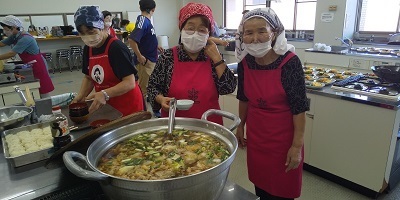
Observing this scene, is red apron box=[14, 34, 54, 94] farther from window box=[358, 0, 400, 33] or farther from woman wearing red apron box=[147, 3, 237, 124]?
window box=[358, 0, 400, 33]

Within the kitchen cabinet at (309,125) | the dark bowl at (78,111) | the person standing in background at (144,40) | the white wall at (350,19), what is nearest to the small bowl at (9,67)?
the person standing in background at (144,40)

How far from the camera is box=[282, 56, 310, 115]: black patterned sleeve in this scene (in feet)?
4.21

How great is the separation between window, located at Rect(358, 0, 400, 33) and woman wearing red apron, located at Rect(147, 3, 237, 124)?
15.9 ft

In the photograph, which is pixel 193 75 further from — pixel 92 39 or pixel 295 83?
pixel 92 39

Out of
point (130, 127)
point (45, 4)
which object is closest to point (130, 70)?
point (130, 127)

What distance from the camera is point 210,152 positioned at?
912 millimetres

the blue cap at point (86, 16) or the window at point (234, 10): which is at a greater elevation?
the window at point (234, 10)

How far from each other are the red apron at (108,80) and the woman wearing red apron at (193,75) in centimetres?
33

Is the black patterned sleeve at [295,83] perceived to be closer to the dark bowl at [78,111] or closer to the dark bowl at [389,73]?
the dark bowl at [78,111]

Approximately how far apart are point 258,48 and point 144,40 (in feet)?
7.90

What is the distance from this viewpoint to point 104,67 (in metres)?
1.69

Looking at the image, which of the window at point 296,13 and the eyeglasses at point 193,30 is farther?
the window at point 296,13

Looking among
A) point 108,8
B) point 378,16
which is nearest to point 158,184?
point 378,16

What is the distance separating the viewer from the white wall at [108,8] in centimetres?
683
